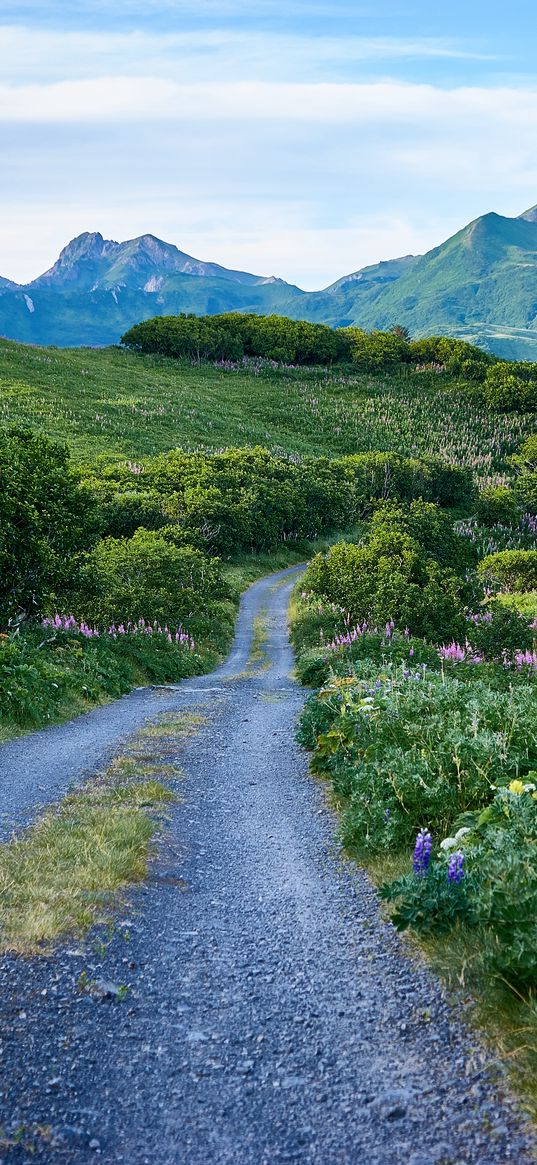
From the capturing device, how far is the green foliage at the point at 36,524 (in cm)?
1942

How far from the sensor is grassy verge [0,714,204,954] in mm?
5695

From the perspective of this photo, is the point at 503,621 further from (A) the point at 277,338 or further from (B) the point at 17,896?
(A) the point at 277,338

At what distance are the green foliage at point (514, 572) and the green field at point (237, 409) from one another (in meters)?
28.9

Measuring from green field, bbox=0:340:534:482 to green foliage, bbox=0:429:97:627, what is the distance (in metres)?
35.5

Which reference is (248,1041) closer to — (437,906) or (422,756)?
(437,906)

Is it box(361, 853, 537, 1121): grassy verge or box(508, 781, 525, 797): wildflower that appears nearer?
box(361, 853, 537, 1121): grassy verge

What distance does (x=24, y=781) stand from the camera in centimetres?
1026

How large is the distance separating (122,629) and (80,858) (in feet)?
54.0

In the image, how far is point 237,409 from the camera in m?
85.7

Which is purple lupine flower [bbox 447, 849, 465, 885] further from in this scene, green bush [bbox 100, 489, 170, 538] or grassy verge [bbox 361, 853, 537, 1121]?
green bush [bbox 100, 489, 170, 538]

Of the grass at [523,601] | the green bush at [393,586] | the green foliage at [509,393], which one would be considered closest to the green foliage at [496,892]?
the green bush at [393,586]

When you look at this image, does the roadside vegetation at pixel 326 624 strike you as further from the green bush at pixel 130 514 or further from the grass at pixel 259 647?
the grass at pixel 259 647

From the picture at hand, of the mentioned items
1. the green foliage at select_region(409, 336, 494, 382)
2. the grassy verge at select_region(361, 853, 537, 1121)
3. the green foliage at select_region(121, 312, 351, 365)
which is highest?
the green foliage at select_region(121, 312, 351, 365)

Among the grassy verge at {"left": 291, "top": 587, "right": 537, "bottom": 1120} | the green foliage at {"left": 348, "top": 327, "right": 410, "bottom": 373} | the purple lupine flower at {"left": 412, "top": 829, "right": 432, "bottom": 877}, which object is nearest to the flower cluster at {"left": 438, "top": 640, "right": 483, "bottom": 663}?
the grassy verge at {"left": 291, "top": 587, "right": 537, "bottom": 1120}
